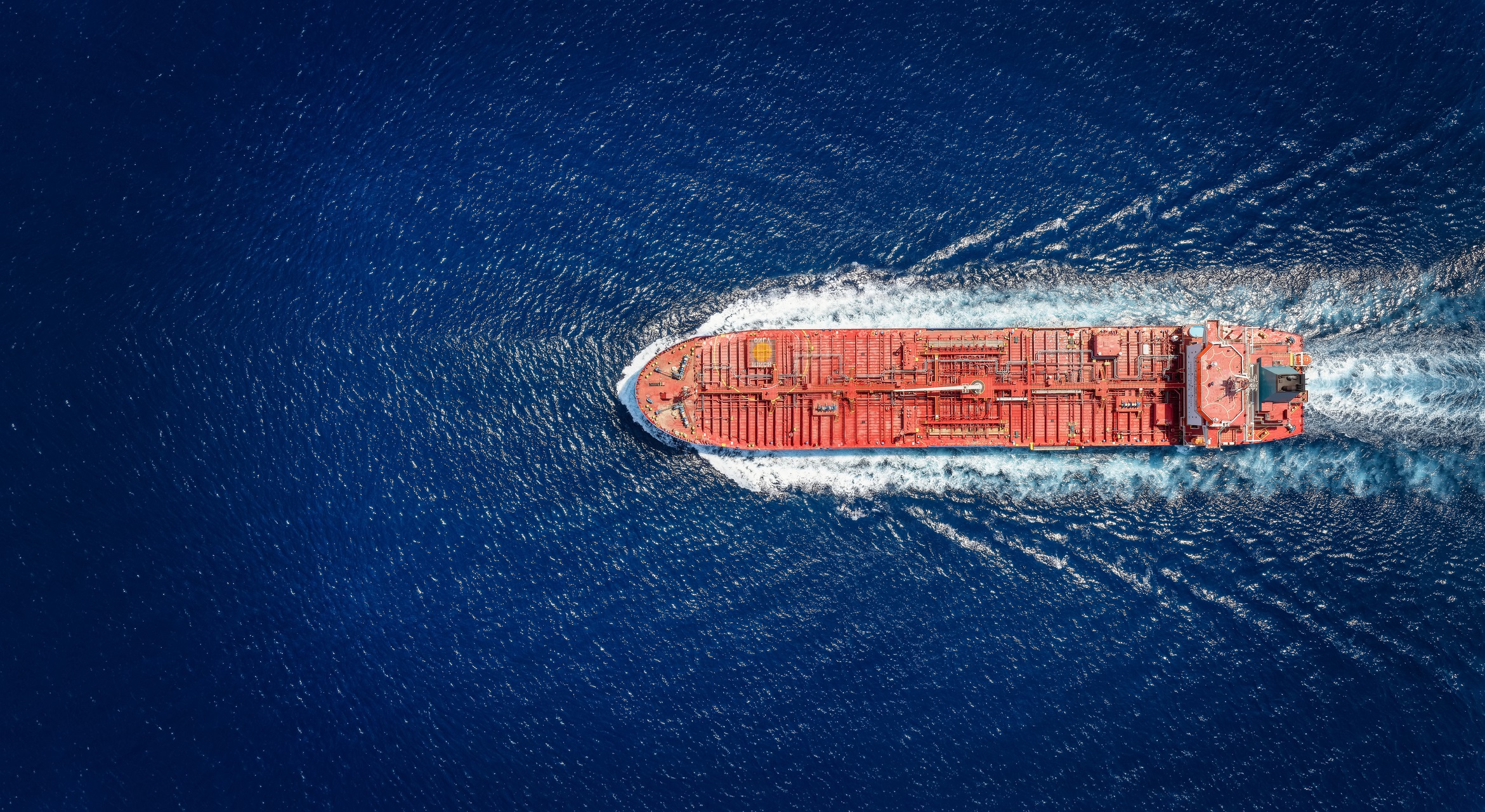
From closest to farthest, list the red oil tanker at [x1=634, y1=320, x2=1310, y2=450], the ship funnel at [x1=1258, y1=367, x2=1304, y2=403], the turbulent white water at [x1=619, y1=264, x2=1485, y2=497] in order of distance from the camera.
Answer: the ship funnel at [x1=1258, y1=367, x2=1304, y2=403] < the red oil tanker at [x1=634, y1=320, x2=1310, y2=450] < the turbulent white water at [x1=619, y1=264, x2=1485, y2=497]

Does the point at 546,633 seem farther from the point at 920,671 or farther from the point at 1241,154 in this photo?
the point at 1241,154

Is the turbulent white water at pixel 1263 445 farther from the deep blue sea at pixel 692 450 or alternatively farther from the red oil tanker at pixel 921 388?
the red oil tanker at pixel 921 388

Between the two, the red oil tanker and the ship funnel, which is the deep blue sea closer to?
the red oil tanker

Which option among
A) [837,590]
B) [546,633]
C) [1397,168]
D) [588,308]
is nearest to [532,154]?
[588,308]

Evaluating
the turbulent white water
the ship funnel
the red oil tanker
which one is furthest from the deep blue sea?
the ship funnel

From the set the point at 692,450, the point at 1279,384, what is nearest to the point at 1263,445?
the point at 1279,384

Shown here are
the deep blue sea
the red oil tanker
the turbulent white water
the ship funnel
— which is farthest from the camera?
the turbulent white water

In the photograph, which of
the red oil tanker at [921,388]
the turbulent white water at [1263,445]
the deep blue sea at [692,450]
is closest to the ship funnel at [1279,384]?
the red oil tanker at [921,388]
